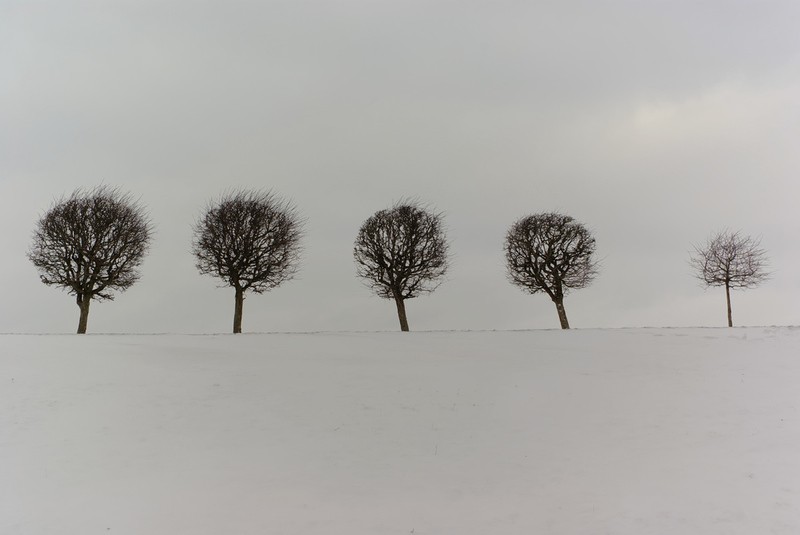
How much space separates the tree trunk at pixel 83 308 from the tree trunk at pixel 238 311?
9.29 metres

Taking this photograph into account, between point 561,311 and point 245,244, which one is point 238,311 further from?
point 561,311

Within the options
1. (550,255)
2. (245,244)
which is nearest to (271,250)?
(245,244)

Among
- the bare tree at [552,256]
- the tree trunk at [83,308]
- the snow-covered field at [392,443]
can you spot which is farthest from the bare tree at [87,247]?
the bare tree at [552,256]

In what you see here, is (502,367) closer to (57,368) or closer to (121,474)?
(121,474)

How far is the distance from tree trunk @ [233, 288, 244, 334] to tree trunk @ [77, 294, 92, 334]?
9289 mm

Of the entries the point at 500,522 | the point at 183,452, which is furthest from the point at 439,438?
the point at 183,452

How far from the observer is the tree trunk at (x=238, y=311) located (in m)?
30.6

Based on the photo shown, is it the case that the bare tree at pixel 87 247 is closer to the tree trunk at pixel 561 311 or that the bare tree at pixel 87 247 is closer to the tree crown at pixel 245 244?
the tree crown at pixel 245 244

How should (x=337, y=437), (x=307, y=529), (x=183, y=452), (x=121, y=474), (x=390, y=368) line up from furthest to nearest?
(x=390, y=368) < (x=337, y=437) < (x=183, y=452) < (x=121, y=474) < (x=307, y=529)

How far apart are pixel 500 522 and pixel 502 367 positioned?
33.3 feet

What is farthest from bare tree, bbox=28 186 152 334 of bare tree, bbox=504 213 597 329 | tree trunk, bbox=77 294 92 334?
bare tree, bbox=504 213 597 329

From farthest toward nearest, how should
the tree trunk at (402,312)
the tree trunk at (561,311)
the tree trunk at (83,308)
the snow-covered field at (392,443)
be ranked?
1. the tree trunk at (561,311)
2. the tree trunk at (402,312)
3. the tree trunk at (83,308)
4. the snow-covered field at (392,443)

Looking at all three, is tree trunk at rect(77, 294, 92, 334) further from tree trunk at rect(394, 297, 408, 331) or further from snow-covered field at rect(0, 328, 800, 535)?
tree trunk at rect(394, 297, 408, 331)

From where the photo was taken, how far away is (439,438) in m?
12.2
